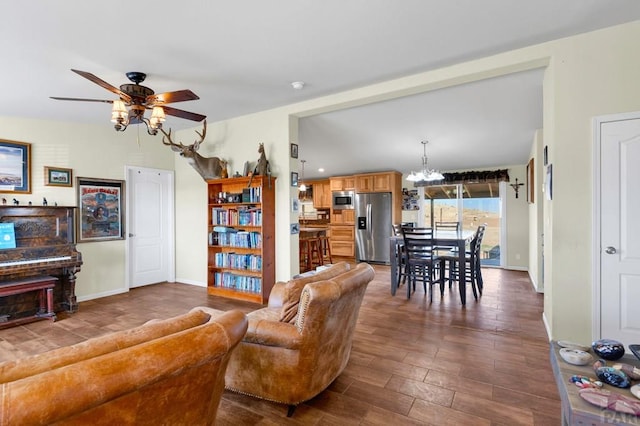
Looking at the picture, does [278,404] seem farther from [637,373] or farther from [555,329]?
[555,329]

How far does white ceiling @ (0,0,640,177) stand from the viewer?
7.27ft

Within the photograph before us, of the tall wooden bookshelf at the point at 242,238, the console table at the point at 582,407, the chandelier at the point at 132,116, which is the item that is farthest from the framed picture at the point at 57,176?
the console table at the point at 582,407

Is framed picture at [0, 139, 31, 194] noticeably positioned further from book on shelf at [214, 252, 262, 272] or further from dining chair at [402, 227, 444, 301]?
dining chair at [402, 227, 444, 301]

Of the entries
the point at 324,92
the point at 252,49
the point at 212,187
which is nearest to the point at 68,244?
the point at 212,187

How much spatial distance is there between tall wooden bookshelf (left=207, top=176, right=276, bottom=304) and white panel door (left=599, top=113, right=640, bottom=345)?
353 centimetres

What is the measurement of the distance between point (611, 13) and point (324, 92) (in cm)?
257

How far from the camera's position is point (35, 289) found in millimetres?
3750

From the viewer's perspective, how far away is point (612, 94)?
2.58 meters

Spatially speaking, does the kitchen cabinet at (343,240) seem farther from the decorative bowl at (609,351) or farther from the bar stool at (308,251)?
the decorative bowl at (609,351)

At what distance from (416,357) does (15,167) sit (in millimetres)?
5306

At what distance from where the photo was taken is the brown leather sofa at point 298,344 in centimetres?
182

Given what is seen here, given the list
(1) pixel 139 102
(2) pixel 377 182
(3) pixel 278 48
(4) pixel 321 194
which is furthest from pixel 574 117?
(4) pixel 321 194

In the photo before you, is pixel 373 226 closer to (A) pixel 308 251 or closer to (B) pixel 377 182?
(B) pixel 377 182

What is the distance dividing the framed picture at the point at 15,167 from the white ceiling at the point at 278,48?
44 centimetres
